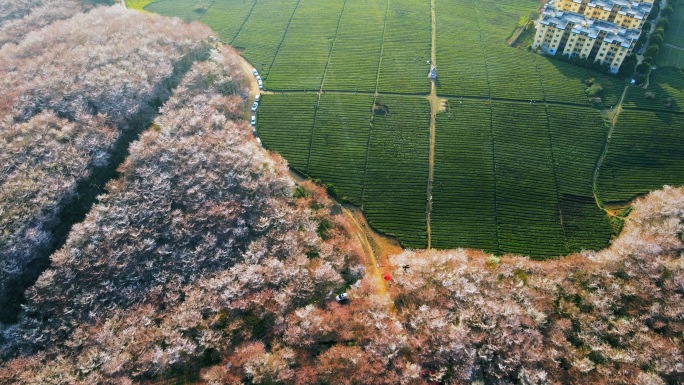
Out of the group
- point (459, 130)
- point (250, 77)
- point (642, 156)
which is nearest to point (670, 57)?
point (642, 156)

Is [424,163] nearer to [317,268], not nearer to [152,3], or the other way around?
[317,268]

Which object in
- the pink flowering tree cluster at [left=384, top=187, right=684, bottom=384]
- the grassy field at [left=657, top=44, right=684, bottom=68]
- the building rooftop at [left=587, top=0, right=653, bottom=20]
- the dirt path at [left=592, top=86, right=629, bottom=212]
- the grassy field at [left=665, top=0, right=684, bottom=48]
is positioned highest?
the building rooftop at [left=587, top=0, right=653, bottom=20]

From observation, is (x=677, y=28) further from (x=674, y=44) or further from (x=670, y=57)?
(x=670, y=57)

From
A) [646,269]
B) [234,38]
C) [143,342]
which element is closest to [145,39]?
[234,38]

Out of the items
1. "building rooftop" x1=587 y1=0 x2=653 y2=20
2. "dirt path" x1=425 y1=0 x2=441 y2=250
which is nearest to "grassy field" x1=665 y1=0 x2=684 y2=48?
"building rooftop" x1=587 y1=0 x2=653 y2=20

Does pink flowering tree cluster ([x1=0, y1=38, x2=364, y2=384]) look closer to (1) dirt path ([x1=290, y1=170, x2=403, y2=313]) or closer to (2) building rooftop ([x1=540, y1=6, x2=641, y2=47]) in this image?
(1) dirt path ([x1=290, y1=170, x2=403, y2=313])

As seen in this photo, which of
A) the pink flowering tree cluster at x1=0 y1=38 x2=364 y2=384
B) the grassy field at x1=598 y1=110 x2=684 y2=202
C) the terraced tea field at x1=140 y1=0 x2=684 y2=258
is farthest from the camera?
the grassy field at x1=598 y1=110 x2=684 y2=202
